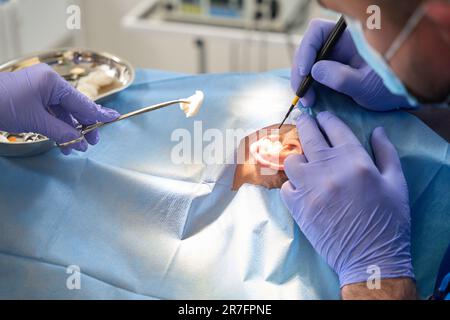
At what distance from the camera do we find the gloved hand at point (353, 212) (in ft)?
4.66

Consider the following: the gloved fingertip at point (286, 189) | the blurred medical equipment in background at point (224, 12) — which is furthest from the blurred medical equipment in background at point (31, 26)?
the gloved fingertip at point (286, 189)

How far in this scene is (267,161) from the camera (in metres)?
1.68

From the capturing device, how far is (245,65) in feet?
13.2

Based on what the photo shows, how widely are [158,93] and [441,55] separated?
1103mm

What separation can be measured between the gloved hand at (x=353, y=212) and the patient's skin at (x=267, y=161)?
10 centimetres

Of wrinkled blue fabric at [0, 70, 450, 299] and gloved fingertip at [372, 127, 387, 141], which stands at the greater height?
gloved fingertip at [372, 127, 387, 141]

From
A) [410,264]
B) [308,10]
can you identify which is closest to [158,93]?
[410,264]

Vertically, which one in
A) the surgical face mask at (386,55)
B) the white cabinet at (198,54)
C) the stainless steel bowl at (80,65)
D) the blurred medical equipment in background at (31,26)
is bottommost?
the white cabinet at (198,54)

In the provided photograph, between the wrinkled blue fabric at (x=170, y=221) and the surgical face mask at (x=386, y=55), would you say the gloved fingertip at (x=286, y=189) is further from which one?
the surgical face mask at (x=386, y=55)

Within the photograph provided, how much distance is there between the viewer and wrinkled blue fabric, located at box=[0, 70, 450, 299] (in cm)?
143

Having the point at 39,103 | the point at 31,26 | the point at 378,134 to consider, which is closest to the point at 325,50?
the point at 378,134

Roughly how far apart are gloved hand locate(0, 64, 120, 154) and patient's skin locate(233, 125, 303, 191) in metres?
0.45

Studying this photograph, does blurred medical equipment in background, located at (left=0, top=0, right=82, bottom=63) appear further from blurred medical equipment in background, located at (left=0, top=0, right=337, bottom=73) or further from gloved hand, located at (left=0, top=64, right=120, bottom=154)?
gloved hand, located at (left=0, top=64, right=120, bottom=154)

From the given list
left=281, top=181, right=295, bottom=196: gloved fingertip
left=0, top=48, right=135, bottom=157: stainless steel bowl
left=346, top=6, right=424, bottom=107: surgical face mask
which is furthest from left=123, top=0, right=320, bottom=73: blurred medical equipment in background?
left=346, top=6, right=424, bottom=107: surgical face mask
